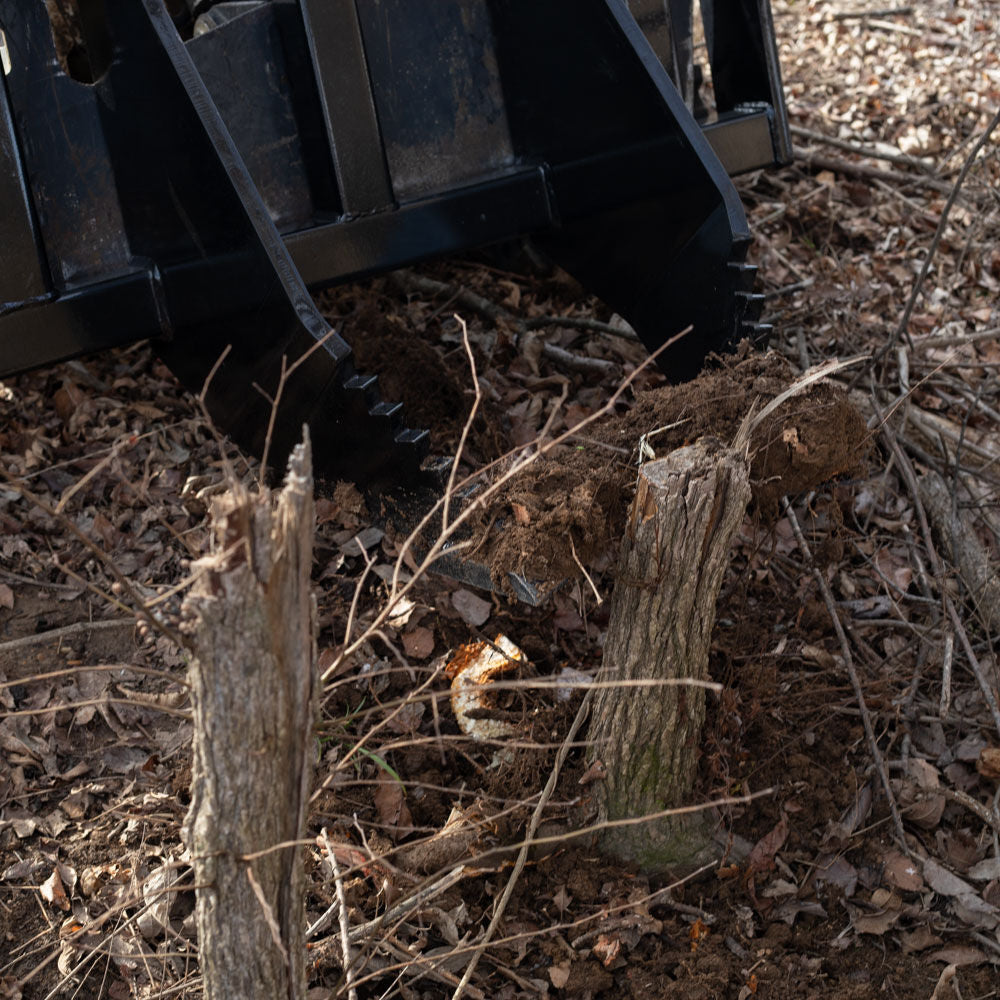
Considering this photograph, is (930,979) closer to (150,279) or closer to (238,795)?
(238,795)

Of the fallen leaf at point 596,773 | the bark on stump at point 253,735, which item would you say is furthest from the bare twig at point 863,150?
the bark on stump at point 253,735

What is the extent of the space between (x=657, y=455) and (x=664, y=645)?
54 centimetres

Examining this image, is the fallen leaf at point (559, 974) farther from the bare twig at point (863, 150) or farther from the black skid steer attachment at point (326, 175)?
the bare twig at point (863, 150)

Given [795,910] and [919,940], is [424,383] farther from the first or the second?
[919,940]

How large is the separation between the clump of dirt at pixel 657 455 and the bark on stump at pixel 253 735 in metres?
0.94

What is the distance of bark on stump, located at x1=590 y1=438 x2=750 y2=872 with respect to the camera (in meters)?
2.69

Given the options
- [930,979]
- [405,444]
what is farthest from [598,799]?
[405,444]

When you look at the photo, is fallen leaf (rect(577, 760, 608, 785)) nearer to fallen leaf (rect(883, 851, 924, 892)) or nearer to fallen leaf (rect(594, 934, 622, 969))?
fallen leaf (rect(594, 934, 622, 969))

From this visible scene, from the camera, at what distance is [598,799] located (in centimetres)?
318

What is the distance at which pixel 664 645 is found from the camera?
9.69 feet

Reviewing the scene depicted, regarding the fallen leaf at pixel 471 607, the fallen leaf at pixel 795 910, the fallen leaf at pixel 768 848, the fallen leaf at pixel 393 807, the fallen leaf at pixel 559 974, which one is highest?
the fallen leaf at pixel 471 607

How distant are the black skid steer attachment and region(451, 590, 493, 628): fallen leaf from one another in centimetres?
57

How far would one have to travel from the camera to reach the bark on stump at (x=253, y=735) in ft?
5.98

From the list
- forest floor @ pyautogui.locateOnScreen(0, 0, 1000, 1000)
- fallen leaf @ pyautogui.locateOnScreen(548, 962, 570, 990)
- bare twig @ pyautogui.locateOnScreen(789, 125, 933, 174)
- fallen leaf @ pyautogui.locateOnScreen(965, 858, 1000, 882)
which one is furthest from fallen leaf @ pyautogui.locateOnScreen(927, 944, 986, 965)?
bare twig @ pyautogui.locateOnScreen(789, 125, 933, 174)
